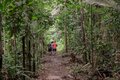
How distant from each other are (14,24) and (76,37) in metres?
12.1

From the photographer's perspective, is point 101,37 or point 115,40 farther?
point 101,37

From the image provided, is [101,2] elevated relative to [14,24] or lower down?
elevated

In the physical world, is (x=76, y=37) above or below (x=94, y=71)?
above

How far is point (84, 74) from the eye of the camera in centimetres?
1238

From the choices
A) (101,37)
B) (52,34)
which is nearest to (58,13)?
(101,37)

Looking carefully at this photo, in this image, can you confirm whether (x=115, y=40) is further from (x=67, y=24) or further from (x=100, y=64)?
(x=67, y=24)

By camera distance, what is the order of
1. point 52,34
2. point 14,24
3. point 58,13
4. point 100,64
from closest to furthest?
point 14,24, point 100,64, point 58,13, point 52,34

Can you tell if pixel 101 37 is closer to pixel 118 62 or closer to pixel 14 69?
pixel 118 62

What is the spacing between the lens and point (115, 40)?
12.4 m

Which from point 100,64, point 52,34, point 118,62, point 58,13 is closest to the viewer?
point 118,62

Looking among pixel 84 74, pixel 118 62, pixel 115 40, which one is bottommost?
pixel 84 74

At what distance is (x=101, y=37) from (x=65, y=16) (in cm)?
1054

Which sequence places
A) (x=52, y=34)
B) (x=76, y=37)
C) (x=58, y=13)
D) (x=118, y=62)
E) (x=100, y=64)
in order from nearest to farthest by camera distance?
(x=118, y=62)
(x=100, y=64)
(x=76, y=37)
(x=58, y=13)
(x=52, y=34)

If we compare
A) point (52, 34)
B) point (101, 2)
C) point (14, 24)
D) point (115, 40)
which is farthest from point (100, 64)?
point (52, 34)
